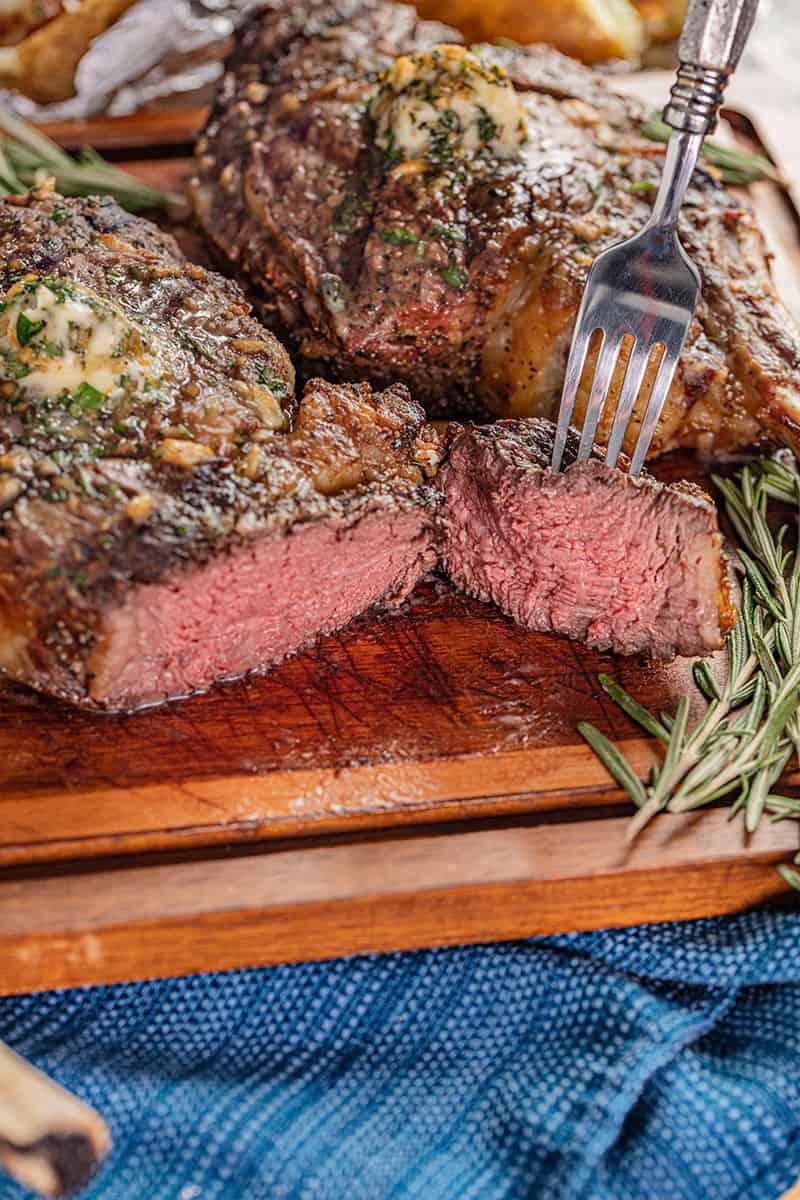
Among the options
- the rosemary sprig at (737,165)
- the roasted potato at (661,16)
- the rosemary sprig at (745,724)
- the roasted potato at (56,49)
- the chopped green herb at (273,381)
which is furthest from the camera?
the roasted potato at (661,16)

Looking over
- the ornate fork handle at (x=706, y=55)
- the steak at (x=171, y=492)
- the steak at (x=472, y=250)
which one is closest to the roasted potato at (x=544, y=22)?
the steak at (x=472, y=250)

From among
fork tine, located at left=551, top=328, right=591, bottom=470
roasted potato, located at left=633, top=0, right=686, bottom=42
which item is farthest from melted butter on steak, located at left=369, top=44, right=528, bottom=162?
roasted potato, located at left=633, top=0, right=686, bottom=42

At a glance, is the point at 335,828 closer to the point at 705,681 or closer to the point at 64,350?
the point at 705,681

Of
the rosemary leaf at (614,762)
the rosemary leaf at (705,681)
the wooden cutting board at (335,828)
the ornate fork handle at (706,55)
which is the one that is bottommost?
the wooden cutting board at (335,828)

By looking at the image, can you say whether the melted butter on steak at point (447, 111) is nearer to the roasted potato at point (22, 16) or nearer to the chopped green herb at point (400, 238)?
the chopped green herb at point (400, 238)

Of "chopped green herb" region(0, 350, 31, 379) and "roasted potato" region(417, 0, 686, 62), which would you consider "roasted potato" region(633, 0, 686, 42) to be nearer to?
"roasted potato" region(417, 0, 686, 62)

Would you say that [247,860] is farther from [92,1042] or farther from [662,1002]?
[662,1002]
